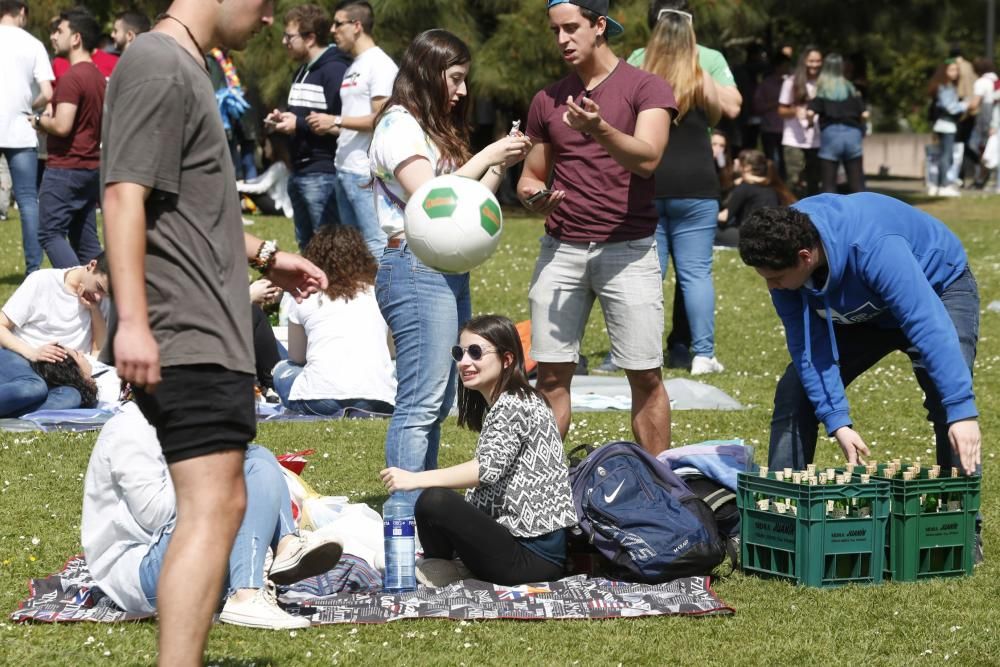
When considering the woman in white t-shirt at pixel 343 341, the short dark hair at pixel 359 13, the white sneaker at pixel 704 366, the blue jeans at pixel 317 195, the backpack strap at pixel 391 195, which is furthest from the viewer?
the blue jeans at pixel 317 195

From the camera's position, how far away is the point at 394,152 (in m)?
5.20

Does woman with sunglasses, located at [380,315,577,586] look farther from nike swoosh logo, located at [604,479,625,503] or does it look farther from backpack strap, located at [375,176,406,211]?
backpack strap, located at [375,176,406,211]

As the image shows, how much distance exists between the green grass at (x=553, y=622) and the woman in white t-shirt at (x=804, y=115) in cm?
870

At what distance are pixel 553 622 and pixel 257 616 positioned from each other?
3.15ft

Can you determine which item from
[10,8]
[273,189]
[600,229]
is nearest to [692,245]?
[600,229]

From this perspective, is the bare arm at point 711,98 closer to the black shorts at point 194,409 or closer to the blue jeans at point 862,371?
the blue jeans at point 862,371

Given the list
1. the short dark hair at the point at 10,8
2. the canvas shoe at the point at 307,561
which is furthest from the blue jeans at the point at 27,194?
the canvas shoe at the point at 307,561

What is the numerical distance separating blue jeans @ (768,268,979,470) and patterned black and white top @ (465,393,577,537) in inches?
39.2

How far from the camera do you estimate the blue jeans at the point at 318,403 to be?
803 cm

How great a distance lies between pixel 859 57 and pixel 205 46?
18914 millimetres

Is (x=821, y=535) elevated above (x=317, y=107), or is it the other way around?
(x=317, y=107)

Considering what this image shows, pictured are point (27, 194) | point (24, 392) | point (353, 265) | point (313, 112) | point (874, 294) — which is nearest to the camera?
point (874, 294)

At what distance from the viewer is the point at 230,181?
3.46m

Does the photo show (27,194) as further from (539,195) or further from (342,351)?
(539,195)
